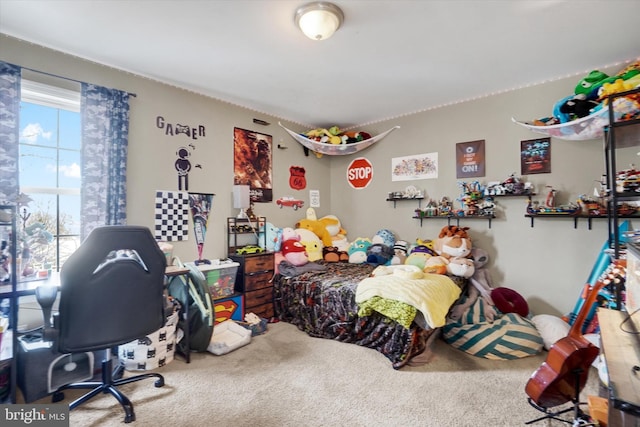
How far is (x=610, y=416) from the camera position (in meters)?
0.86

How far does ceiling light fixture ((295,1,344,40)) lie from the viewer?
6.09 ft

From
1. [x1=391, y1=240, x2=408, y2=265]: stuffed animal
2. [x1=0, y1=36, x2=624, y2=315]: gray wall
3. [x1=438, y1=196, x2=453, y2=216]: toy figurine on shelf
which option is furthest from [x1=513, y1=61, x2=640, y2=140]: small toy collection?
[x1=391, y1=240, x2=408, y2=265]: stuffed animal

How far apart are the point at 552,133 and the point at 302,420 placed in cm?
315

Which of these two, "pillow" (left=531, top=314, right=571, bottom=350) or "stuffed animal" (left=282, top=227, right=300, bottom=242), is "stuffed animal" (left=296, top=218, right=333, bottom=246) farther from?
"pillow" (left=531, top=314, right=571, bottom=350)

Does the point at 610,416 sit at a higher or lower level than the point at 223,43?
lower

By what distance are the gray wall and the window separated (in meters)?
0.25

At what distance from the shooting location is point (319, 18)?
1.88m

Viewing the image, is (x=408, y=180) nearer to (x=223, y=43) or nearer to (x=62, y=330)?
(x=223, y=43)

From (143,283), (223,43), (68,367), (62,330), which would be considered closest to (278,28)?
(223,43)

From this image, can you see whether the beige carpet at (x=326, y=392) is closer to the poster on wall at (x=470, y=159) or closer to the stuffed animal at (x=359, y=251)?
the stuffed animal at (x=359, y=251)

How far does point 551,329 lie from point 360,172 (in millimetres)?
2820

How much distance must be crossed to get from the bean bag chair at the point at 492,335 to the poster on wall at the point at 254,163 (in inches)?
101

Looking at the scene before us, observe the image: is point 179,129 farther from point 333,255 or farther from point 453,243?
point 453,243

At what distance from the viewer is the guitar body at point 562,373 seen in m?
1.45
